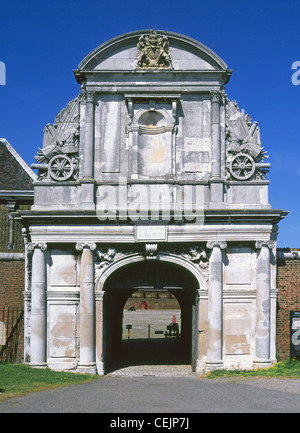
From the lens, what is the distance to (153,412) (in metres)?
11.5

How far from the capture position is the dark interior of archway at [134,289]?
18.9 metres

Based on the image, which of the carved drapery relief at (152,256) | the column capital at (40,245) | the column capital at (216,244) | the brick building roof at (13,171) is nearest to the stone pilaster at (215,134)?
the column capital at (216,244)

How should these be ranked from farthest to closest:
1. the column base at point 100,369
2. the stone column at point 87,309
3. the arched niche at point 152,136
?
the arched niche at point 152,136, the column base at point 100,369, the stone column at point 87,309

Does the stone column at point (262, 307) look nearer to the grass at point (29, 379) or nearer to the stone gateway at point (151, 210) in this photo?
the stone gateway at point (151, 210)

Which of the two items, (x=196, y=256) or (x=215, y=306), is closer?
(x=215, y=306)

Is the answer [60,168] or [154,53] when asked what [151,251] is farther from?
[154,53]

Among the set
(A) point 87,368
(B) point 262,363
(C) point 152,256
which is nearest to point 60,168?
(C) point 152,256

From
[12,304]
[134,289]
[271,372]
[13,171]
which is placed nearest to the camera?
[271,372]

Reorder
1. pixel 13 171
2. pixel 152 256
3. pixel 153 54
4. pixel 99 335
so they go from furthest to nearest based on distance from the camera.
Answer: pixel 13 171 → pixel 153 54 → pixel 152 256 → pixel 99 335

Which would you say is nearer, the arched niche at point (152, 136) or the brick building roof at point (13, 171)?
the arched niche at point (152, 136)

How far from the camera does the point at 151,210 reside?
58.4ft

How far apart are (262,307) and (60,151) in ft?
25.8

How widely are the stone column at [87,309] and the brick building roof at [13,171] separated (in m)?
8.76
